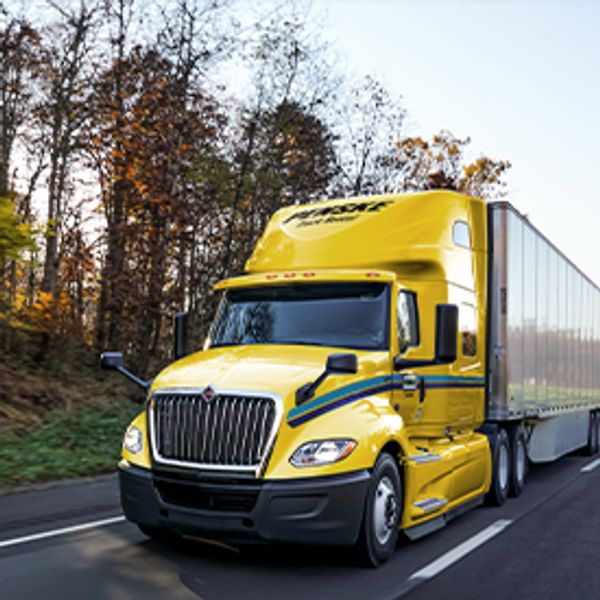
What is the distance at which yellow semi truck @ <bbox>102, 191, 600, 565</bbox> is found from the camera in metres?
6.30

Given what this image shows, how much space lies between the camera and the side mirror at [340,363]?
653 centimetres

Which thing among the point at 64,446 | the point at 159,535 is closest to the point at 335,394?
the point at 159,535

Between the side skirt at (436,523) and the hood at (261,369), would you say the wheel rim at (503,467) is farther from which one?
the hood at (261,369)

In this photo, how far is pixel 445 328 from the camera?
7.79 metres

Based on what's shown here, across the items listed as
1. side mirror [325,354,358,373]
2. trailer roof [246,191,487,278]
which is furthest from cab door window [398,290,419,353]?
side mirror [325,354,358,373]

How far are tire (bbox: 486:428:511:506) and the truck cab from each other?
0.12 metres

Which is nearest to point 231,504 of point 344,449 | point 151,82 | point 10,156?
point 344,449

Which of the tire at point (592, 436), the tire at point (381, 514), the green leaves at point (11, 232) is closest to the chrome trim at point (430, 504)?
the tire at point (381, 514)

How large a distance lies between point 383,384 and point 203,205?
14.6 metres

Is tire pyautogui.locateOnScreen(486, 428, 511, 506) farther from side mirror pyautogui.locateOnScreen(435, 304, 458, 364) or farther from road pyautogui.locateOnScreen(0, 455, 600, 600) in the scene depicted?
side mirror pyautogui.locateOnScreen(435, 304, 458, 364)

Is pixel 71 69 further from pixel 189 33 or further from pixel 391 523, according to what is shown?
pixel 391 523

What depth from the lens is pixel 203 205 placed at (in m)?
21.3

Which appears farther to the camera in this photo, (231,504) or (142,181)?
(142,181)

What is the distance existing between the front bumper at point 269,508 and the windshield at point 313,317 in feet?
5.16
